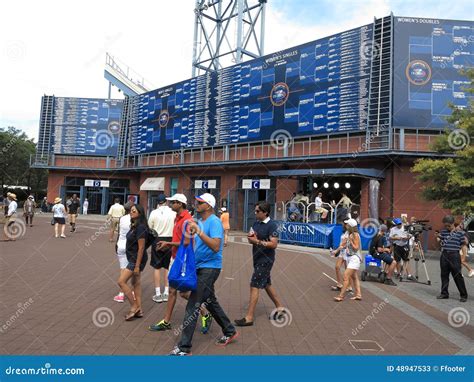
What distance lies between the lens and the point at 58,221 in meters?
15.6

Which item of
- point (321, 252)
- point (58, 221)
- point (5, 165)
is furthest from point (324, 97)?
point (5, 165)

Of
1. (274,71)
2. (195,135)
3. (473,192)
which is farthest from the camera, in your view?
(195,135)

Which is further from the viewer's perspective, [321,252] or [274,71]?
[274,71]

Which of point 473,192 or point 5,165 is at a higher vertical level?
point 5,165

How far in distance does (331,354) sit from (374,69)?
17.0 metres

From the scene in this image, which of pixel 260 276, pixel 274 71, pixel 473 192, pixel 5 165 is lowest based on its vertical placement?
pixel 260 276

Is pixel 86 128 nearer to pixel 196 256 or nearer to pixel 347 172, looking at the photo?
pixel 347 172

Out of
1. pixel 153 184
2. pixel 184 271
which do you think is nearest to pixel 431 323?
pixel 184 271

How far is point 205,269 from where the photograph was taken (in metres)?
4.50

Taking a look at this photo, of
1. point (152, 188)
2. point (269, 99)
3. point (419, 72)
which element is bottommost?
point (152, 188)

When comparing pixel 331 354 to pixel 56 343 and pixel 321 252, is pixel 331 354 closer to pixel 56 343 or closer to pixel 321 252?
pixel 56 343

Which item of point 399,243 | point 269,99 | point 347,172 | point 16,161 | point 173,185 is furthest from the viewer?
point 16,161

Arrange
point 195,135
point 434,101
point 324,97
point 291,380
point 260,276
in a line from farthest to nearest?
point 195,135 → point 324,97 → point 434,101 → point 260,276 → point 291,380

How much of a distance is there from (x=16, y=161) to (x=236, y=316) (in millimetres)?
48862
